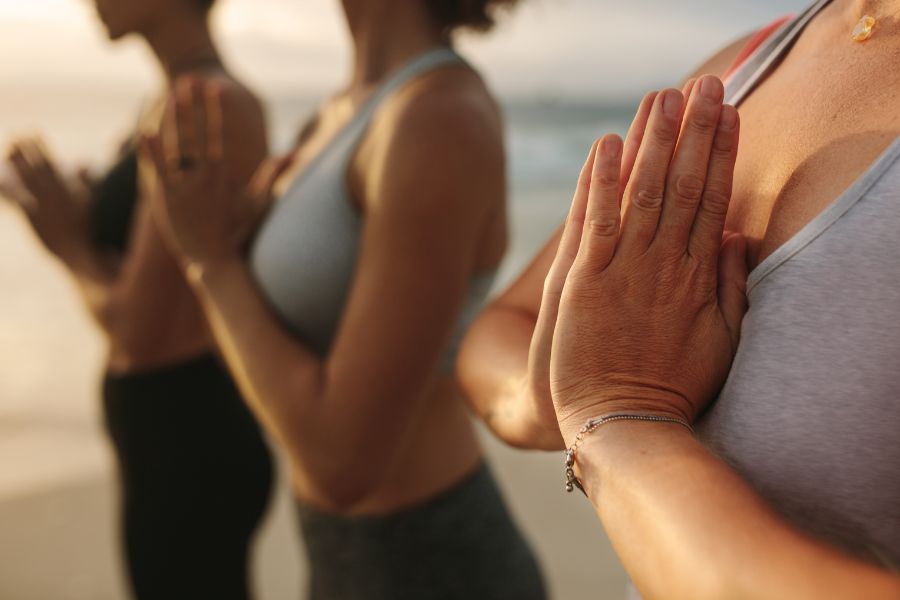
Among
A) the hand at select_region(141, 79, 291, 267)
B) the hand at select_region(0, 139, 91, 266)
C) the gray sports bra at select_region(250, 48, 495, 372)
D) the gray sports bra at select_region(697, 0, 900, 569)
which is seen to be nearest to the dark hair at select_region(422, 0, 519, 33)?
the gray sports bra at select_region(250, 48, 495, 372)

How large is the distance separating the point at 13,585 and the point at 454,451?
2.50 m

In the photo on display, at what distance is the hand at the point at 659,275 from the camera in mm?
728

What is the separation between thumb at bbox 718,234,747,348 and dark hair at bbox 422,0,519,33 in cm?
106

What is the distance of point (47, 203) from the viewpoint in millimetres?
2297

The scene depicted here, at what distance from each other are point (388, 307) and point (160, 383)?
3.65ft

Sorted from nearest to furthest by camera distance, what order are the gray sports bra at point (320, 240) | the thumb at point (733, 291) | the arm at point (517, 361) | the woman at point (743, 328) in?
the woman at point (743, 328) → the thumb at point (733, 291) → the arm at point (517, 361) → the gray sports bra at point (320, 240)

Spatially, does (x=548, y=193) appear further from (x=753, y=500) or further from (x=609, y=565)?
(x=753, y=500)

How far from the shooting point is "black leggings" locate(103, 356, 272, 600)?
2.08m

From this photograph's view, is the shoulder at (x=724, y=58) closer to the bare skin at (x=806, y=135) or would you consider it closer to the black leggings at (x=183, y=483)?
the bare skin at (x=806, y=135)

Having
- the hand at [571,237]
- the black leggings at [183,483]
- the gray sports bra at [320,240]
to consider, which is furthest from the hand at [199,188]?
the hand at [571,237]

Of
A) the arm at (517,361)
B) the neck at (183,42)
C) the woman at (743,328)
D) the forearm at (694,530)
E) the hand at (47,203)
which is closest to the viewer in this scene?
the forearm at (694,530)

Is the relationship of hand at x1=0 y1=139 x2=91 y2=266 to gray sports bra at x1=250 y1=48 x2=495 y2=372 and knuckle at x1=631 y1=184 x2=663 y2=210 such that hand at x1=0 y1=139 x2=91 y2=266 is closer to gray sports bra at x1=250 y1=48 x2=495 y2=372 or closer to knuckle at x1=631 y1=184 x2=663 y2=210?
gray sports bra at x1=250 y1=48 x2=495 y2=372

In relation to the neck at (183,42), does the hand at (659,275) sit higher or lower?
higher

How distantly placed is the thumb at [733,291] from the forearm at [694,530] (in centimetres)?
13
